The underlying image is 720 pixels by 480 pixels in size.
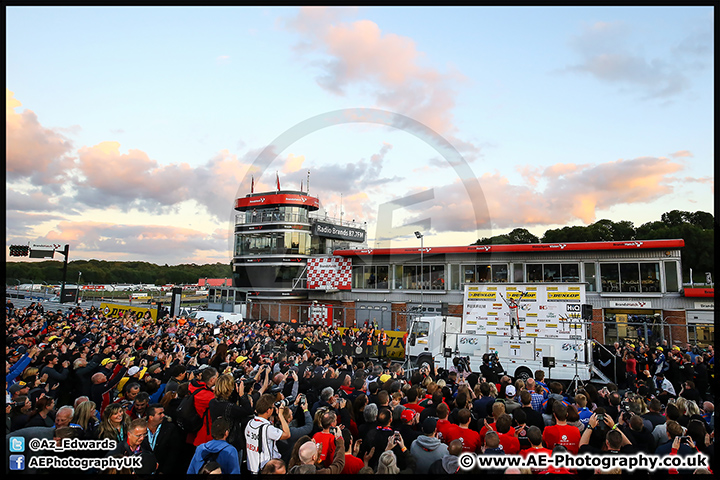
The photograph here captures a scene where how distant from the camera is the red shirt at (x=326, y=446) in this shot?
4.30 m

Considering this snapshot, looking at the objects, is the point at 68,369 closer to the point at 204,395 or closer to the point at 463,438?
the point at 204,395

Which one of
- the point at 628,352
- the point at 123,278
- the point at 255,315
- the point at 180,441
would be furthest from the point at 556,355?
the point at 123,278

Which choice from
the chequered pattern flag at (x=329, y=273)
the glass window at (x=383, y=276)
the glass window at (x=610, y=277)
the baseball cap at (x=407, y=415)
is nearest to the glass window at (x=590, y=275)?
the glass window at (x=610, y=277)

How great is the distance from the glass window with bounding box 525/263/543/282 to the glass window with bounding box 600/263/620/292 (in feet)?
11.5

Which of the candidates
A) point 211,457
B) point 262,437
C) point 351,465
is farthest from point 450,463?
point 211,457

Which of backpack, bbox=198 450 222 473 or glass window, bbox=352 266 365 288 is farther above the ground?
glass window, bbox=352 266 365 288

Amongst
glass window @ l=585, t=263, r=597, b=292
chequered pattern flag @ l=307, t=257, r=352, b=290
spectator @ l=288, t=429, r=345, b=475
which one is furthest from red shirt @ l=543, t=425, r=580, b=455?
chequered pattern flag @ l=307, t=257, r=352, b=290

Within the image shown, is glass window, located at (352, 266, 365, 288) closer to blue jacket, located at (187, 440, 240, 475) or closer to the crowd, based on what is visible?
the crowd

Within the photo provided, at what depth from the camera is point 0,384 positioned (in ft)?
16.5

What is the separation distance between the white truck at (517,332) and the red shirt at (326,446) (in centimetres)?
1057

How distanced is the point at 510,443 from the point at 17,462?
5.28 meters

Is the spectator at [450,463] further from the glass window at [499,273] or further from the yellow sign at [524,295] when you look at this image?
the glass window at [499,273]

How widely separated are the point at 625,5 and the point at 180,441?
23.7 ft

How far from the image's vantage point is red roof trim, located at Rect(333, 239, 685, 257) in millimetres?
22812
